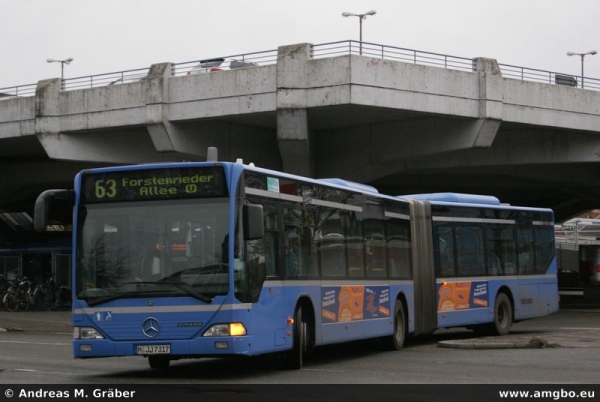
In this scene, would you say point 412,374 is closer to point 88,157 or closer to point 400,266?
point 400,266

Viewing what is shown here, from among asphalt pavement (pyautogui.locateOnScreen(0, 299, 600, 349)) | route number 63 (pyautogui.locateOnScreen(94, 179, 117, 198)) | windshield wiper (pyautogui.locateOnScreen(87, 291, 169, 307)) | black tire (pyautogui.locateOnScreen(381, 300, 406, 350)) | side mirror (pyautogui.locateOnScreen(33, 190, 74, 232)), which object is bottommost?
asphalt pavement (pyautogui.locateOnScreen(0, 299, 600, 349))

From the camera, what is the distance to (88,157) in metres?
33.0

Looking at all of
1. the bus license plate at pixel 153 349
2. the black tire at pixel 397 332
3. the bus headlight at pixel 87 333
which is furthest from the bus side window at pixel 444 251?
the bus headlight at pixel 87 333

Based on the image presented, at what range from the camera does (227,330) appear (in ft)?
40.5

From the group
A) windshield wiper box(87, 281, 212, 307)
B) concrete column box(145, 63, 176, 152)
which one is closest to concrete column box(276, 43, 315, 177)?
concrete column box(145, 63, 176, 152)

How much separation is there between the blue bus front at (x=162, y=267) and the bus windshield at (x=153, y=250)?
0.01m

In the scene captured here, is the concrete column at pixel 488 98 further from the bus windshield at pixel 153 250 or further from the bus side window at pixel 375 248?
the bus windshield at pixel 153 250

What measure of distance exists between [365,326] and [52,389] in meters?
6.64

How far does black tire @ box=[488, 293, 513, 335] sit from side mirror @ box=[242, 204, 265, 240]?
34.8 ft

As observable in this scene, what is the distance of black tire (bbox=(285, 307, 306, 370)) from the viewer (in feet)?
46.0

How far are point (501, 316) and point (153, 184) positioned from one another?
1160cm

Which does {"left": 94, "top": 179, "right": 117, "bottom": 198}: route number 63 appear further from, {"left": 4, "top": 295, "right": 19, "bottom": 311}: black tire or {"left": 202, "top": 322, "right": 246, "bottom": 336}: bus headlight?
{"left": 4, "top": 295, "right": 19, "bottom": 311}: black tire

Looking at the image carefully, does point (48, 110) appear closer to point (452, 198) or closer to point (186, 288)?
point (452, 198)

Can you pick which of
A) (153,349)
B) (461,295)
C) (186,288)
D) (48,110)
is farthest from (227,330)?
(48,110)
